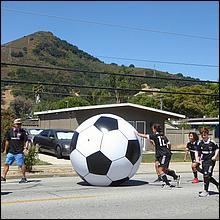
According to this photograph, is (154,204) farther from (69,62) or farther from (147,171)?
(69,62)

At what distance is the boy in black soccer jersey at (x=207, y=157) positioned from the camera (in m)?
10.4

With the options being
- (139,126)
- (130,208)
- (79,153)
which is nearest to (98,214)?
(130,208)

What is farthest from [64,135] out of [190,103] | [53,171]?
[190,103]

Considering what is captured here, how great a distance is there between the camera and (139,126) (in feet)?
107

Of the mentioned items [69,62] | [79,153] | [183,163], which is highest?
[69,62]

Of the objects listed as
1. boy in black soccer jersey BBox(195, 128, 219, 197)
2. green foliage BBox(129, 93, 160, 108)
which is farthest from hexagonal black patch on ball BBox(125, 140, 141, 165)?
green foliage BBox(129, 93, 160, 108)

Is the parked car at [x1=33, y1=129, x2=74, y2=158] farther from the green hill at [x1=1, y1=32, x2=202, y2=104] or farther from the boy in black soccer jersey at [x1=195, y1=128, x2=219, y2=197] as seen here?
the green hill at [x1=1, y1=32, x2=202, y2=104]

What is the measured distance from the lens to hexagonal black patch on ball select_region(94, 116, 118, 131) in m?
11.5

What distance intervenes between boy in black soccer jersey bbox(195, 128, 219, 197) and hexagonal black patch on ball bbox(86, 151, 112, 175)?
2.24 m

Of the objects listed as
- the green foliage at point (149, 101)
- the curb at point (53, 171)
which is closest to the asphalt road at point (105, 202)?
the curb at point (53, 171)

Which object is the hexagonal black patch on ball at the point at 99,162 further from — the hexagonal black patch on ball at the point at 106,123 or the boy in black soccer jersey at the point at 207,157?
the boy in black soccer jersey at the point at 207,157

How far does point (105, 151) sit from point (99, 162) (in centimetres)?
31

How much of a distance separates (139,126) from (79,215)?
24.9 metres

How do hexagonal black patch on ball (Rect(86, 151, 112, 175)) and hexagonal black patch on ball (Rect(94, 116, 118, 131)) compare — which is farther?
hexagonal black patch on ball (Rect(94, 116, 118, 131))
